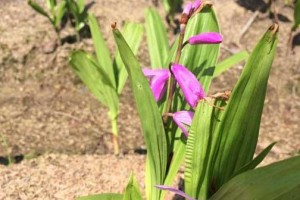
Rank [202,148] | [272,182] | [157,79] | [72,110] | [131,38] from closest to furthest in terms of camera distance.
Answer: [272,182]
[202,148]
[157,79]
[131,38]
[72,110]

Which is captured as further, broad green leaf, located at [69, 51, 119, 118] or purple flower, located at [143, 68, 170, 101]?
broad green leaf, located at [69, 51, 119, 118]

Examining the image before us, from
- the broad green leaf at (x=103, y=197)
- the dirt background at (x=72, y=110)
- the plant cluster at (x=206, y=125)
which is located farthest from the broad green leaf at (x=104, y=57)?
the broad green leaf at (x=103, y=197)

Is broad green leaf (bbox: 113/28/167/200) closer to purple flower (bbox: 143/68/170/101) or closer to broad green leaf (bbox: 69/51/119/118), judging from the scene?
purple flower (bbox: 143/68/170/101)

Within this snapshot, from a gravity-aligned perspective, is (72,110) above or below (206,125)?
below

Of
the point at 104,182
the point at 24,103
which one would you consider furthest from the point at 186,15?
the point at 24,103

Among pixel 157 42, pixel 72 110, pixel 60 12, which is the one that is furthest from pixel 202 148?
pixel 60 12

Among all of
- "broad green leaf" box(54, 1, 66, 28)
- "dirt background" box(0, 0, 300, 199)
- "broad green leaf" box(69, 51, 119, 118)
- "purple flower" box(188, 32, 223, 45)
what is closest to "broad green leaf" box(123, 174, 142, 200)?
"purple flower" box(188, 32, 223, 45)

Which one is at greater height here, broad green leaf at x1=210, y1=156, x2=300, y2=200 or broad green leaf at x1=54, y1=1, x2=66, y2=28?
broad green leaf at x1=54, y1=1, x2=66, y2=28

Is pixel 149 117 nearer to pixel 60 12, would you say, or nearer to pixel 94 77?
pixel 94 77
